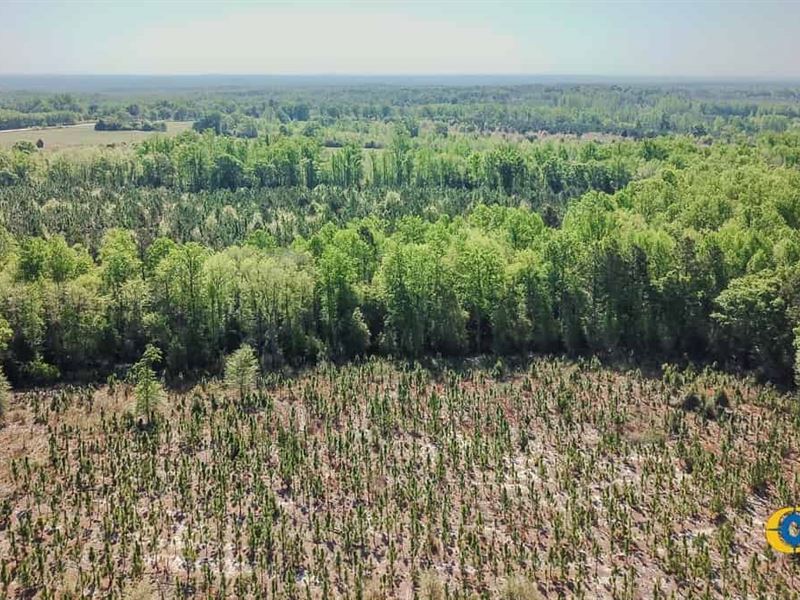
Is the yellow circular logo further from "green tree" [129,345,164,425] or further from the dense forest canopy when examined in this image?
"green tree" [129,345,164,425]

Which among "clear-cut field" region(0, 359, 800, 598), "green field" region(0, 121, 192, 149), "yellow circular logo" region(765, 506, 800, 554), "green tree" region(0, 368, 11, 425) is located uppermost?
"green field" region(0, 121, 192, 149)

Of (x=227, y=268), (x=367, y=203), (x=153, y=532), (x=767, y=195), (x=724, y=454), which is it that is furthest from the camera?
(x=367, y=203)

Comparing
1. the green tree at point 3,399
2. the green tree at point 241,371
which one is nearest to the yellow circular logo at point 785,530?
the green tree at point 241,371

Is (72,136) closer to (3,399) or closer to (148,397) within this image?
(3,399)

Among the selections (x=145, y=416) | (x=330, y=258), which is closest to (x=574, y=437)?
(x=330, y=258)

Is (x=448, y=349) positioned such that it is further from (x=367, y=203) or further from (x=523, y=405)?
(x=367, y=203)

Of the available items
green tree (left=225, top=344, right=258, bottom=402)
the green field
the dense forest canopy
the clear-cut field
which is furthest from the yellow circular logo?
the green field
